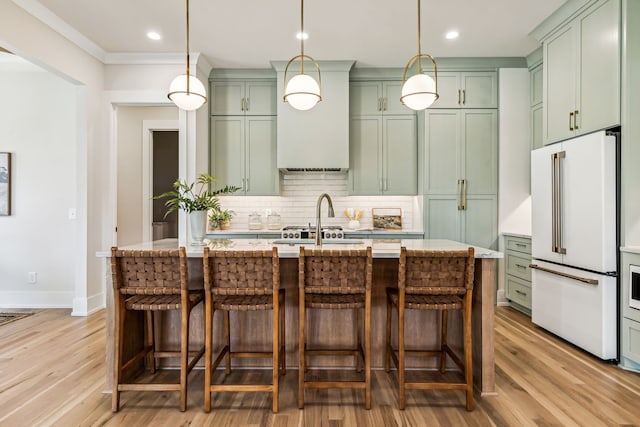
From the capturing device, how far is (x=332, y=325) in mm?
2645

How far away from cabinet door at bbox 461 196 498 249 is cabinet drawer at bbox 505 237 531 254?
6.2 inches

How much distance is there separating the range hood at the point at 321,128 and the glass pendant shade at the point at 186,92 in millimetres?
2018

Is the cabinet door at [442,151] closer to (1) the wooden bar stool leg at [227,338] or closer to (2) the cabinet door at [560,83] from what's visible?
(2) the cabinet door at [560,83]

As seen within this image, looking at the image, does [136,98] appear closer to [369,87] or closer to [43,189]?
[43,189]

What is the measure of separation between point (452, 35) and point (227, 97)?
2.76m

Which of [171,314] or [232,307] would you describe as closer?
[232,307]

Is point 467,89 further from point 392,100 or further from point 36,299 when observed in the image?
point 36,299

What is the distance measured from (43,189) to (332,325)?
4.03 metres

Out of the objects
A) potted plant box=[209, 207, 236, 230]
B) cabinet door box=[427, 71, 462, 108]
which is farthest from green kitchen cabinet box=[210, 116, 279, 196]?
cabinet door box=[427, 71, 462, 108]

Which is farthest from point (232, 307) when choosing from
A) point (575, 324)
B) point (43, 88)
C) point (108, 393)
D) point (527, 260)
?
point (43, 88)

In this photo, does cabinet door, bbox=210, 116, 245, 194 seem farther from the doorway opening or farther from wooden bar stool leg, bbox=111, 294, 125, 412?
wooden bar stool leg, bbox=111, 294, 125, 412

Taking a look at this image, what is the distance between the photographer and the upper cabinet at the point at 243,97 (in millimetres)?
4797

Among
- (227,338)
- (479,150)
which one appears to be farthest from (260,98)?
(227,338)

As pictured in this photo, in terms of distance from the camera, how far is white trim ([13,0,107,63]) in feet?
10.8
